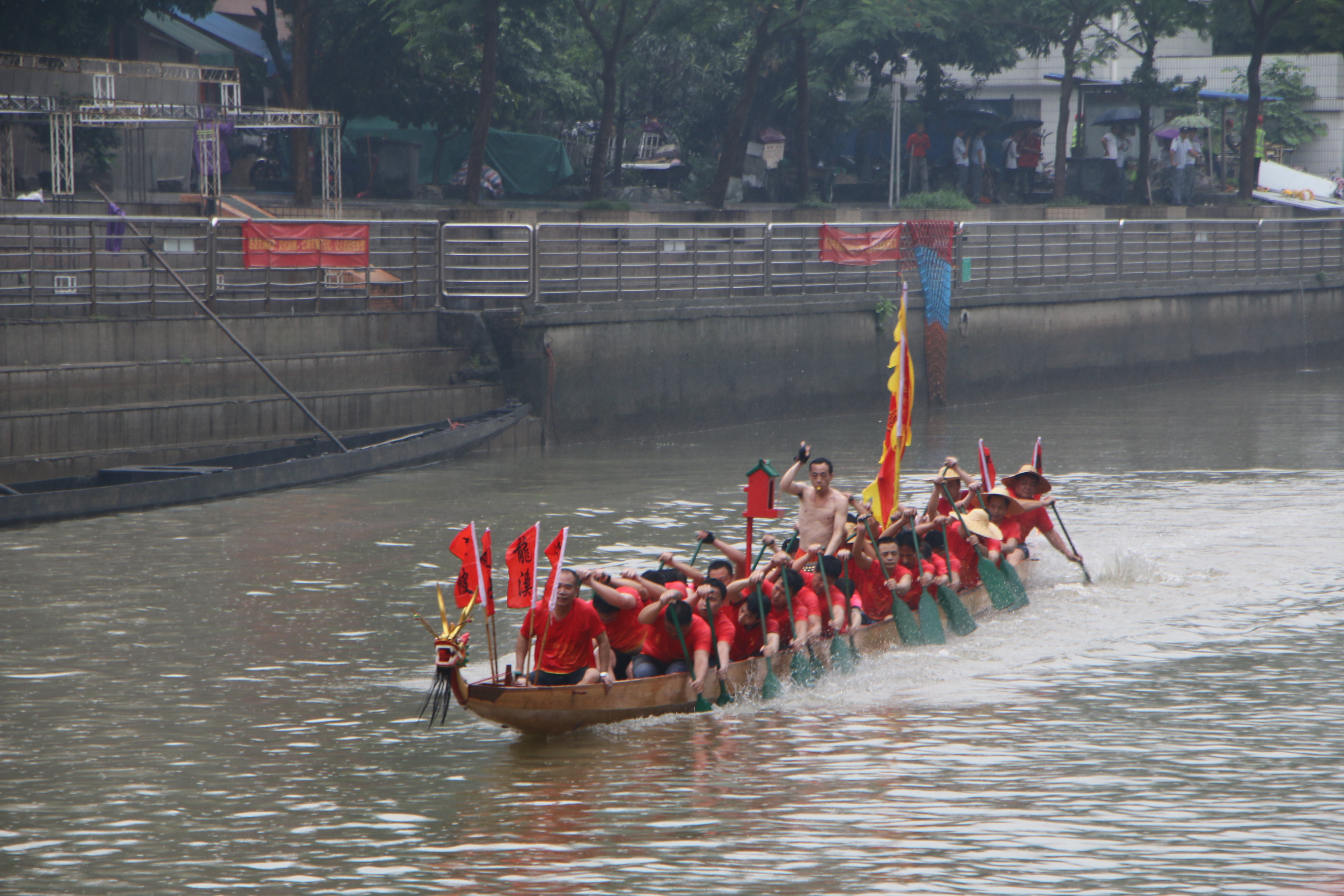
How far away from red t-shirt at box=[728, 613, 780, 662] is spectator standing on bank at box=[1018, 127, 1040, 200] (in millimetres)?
33200

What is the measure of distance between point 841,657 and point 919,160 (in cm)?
3287

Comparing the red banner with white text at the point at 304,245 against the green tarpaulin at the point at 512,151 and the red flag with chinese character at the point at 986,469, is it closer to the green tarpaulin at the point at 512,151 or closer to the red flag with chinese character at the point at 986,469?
the red flag with chinese character at the point at 986,469

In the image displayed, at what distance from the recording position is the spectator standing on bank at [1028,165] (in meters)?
43.8

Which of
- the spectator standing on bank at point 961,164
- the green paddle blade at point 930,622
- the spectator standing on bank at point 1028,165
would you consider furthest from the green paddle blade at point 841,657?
the spectator standing on bank at point 1028,165

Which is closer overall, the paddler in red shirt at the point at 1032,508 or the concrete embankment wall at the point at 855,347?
the paddler in red shirt at the point at 1032,508

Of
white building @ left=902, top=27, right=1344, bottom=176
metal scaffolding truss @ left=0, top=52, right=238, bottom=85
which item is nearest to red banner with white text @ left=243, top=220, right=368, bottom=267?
metal scaffolding truss @ left=0, top=52, right=238, bottom=85

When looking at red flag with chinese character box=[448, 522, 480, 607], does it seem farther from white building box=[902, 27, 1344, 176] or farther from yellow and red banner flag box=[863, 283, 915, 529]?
white building box=[902, 27, 1344, 176]

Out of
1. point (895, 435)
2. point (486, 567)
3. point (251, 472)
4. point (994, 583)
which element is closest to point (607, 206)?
point (251, 472)

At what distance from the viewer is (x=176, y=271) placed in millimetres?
22328

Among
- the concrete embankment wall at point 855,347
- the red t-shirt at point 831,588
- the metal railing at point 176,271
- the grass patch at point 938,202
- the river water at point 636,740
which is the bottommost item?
the river water at point 636,740

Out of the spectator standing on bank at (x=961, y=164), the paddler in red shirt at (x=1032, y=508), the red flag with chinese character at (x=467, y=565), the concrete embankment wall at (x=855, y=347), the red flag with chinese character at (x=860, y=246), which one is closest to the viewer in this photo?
the red flag with chinese character at (x=467, y=565)

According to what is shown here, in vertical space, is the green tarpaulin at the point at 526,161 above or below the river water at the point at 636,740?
above

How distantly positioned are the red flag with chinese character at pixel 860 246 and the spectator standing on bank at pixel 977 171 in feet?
46.1

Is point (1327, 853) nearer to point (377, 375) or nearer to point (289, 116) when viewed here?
point (377, 375)
